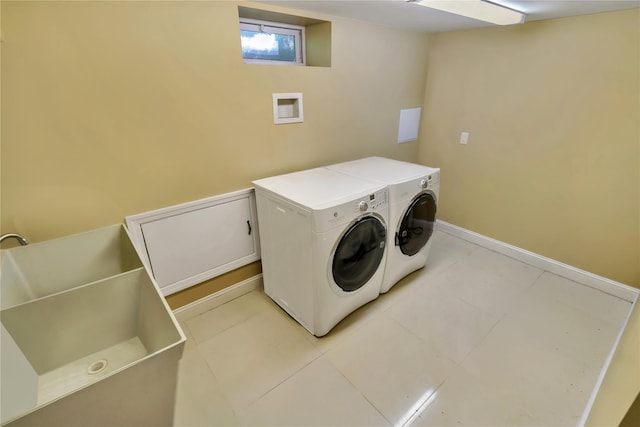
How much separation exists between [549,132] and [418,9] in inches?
54.7

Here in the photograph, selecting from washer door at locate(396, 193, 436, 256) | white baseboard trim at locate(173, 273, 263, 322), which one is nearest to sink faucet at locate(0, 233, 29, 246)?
white baseboard trim at locate(173, 273, 263, 322)

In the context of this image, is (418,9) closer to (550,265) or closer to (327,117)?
Answer: (327,117)

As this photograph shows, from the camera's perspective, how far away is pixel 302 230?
1.62 meters

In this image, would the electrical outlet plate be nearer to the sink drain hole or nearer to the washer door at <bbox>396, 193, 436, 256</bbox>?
the washer door at <bbox>396, 193, 436, 256</bbox>

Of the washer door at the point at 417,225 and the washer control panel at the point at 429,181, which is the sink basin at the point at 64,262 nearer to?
the washer door at the point at 417,225

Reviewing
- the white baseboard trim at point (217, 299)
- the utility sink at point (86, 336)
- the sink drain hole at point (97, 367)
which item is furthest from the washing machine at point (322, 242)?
the sink drain hole at point (97, 367)

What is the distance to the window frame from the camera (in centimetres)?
193

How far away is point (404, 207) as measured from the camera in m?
1.98

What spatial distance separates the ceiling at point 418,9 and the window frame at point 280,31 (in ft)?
0.88

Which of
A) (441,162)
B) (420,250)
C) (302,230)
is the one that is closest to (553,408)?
(420,250)

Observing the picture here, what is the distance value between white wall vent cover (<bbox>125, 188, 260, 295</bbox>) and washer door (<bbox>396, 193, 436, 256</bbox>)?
3.38 ft

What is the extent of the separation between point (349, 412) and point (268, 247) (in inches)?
40.9

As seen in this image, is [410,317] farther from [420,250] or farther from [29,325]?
[29,325]

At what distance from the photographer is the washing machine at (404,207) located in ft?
6.36
